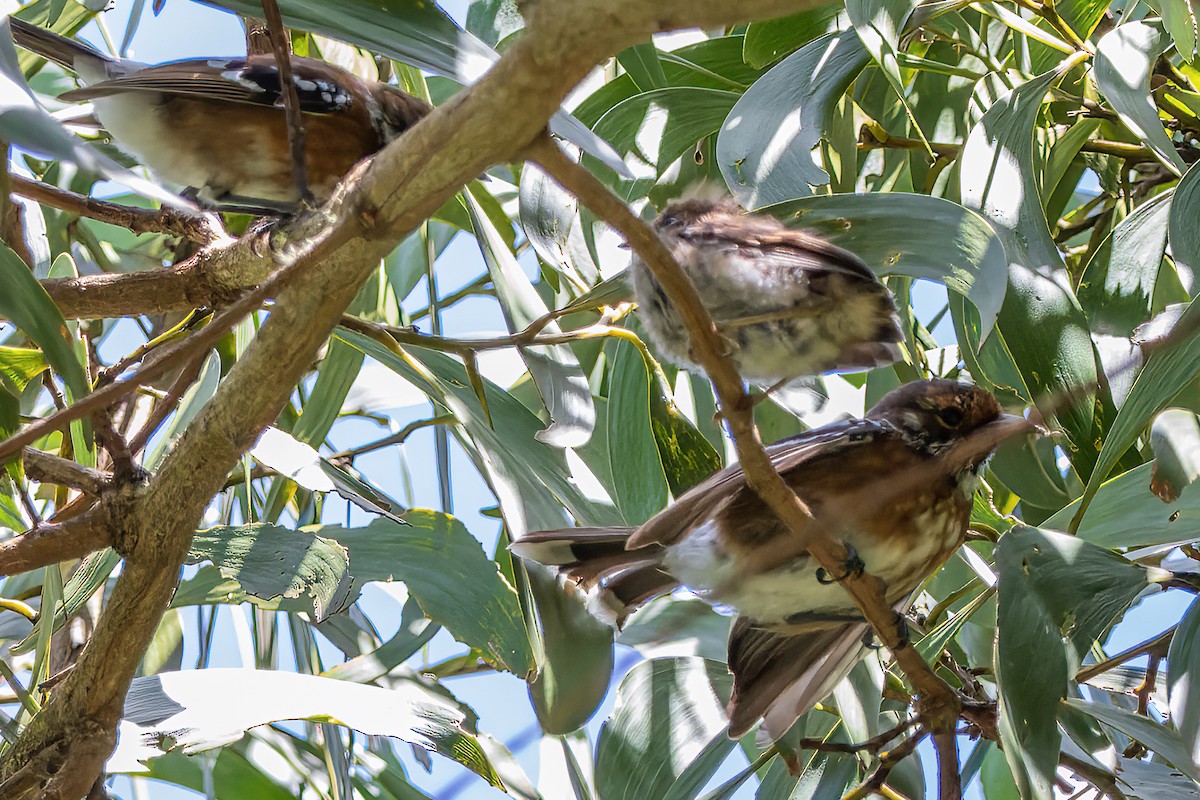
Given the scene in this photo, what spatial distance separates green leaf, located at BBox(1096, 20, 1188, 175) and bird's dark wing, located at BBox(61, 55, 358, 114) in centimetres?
132

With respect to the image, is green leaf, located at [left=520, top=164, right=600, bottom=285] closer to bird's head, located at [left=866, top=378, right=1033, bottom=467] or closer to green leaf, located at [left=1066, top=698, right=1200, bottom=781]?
bird's head, located at [left=866, top=378, right=1033, bottom=467]

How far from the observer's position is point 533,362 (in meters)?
1.59

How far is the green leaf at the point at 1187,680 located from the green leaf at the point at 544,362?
77cm

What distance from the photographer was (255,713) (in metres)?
1.33

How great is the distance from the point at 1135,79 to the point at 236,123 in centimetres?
155

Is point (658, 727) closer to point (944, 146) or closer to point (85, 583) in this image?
point (85, 583)

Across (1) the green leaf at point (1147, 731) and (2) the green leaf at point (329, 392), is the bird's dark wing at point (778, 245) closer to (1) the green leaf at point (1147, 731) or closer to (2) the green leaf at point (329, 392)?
(1) the green leaf at point (1147, 731)

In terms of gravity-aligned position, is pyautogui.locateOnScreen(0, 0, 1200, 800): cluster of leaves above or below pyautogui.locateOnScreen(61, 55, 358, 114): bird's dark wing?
below

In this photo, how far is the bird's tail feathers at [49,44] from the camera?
1917 mm

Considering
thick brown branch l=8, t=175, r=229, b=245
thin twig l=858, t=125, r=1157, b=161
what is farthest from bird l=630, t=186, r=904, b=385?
thick brown branch l=8, t=175, r=229, b=245

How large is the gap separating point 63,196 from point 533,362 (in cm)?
82

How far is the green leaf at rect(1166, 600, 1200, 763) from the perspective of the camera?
1.21 meters

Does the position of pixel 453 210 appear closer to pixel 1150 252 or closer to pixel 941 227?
pixel 941 227

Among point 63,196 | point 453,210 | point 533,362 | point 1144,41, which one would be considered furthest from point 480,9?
point 1144,41
